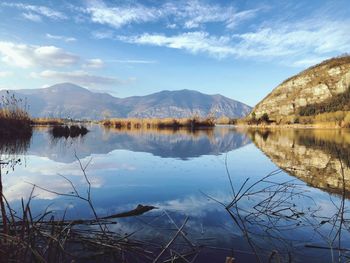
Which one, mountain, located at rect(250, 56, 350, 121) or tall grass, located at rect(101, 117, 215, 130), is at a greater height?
mountain, located at rect(250, 56, 350, 121)

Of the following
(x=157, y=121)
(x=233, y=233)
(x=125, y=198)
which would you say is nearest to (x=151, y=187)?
(x=125, y=198)

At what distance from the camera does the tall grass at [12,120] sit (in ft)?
69.7

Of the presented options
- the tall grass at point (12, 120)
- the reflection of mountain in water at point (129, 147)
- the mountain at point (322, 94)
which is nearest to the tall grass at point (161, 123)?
the tall grass at point (12, 120)

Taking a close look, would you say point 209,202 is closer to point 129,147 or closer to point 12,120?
point 129,147

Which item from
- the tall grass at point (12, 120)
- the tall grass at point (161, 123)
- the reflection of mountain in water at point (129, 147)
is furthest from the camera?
the tall grass at point (161, 123)

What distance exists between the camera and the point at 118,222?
5.26 m

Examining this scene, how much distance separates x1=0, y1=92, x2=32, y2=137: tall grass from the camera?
836 inches

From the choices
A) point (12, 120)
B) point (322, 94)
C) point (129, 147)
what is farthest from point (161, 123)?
point (322, 94)

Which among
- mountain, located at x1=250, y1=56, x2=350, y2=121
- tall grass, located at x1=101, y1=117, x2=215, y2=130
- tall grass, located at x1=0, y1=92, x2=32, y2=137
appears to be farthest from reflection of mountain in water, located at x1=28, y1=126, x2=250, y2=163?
mountain, located at x1=250, y1=56, x2=350, y2=121

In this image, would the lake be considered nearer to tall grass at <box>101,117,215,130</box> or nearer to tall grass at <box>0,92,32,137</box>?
tall grass at <box>0,92,32,137</box>

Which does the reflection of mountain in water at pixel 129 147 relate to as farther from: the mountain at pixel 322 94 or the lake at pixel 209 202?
the mountain at pixel 322 94

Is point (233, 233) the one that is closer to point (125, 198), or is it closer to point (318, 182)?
point (125, 198)

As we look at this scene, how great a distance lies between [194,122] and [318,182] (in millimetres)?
43860

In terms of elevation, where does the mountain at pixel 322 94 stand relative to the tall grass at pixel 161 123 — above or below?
above
